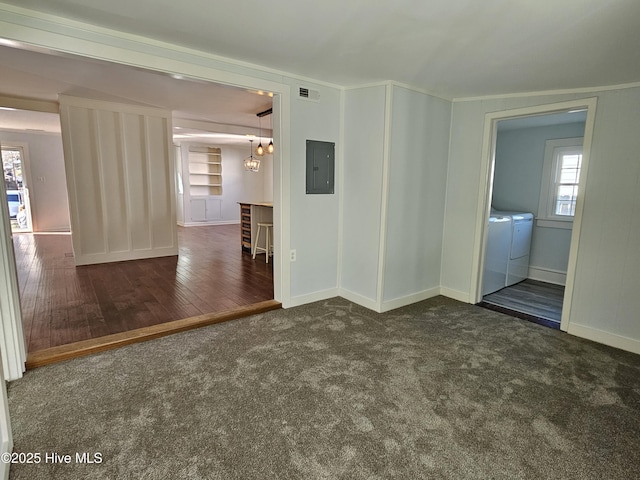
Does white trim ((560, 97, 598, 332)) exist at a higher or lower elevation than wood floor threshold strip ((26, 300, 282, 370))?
higher

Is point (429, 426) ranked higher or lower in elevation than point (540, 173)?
lower

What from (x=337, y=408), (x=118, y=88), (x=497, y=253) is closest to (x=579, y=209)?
(x=497, y=253)

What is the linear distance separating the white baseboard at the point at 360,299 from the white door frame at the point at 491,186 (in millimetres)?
1213

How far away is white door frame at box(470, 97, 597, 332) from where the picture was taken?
3039mm

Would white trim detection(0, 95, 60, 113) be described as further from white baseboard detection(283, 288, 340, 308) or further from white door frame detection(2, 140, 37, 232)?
white baseboard detection(283, 288, 340, 308)

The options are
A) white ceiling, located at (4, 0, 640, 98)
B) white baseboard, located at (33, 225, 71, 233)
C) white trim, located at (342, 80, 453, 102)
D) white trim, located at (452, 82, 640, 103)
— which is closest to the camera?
white ceiling, located at (4, 0, 640, 98)

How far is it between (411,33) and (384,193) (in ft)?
4.79

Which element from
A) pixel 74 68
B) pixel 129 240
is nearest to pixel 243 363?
pixel 74 68

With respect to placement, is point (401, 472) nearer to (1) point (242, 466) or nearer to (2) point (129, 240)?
(1) point (242, 466)

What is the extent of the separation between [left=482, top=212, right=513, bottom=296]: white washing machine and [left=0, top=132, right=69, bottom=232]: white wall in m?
9.73

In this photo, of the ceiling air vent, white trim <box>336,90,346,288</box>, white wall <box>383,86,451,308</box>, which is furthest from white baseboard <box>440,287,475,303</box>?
the ceiling air vent

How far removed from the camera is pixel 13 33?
2.06 meters

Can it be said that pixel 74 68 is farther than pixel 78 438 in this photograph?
Yes

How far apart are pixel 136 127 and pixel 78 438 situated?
473 cm
